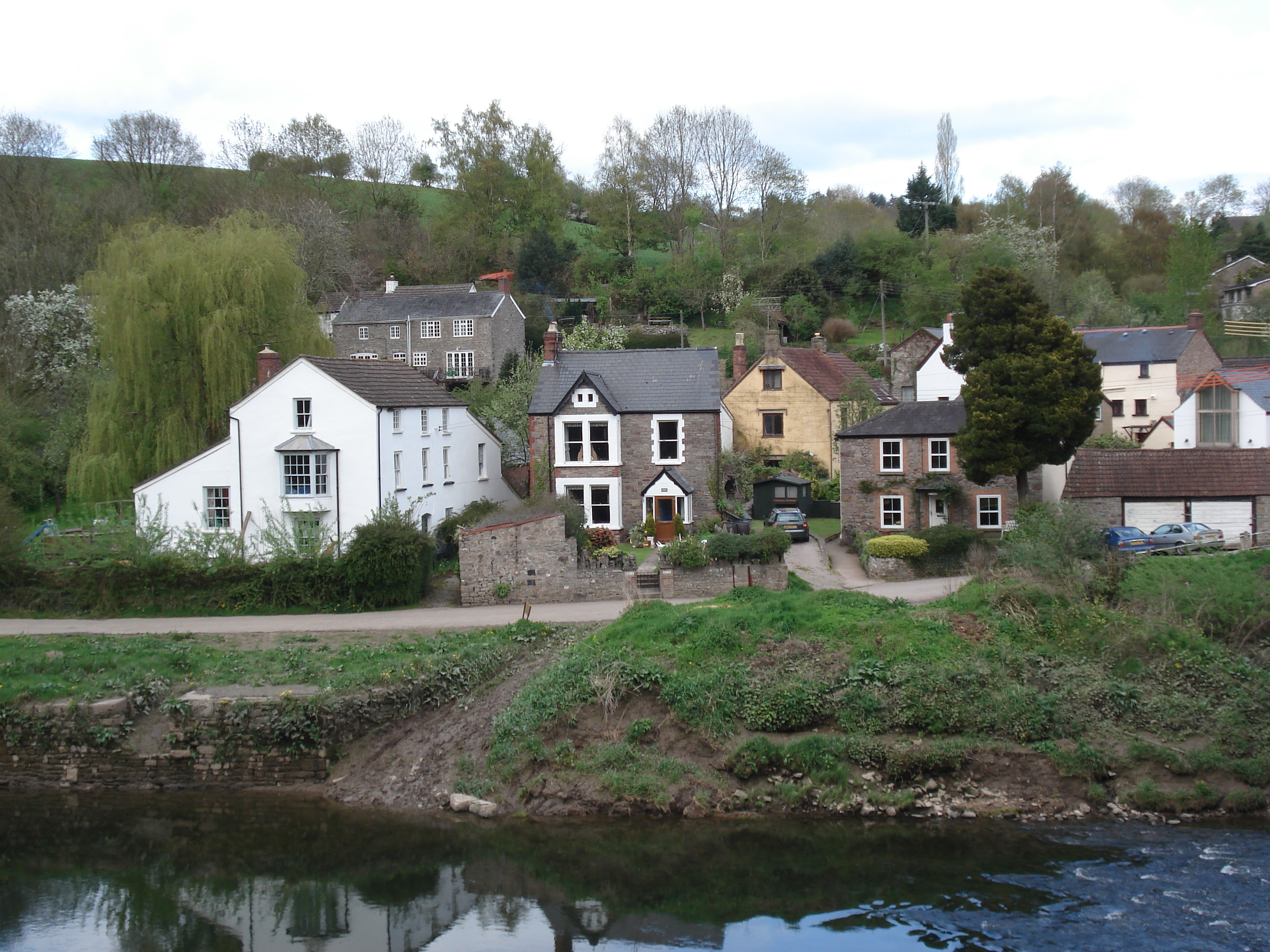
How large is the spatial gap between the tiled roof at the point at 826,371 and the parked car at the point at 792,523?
1121cm

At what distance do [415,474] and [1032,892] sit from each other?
23.2 meters

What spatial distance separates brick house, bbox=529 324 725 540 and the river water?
1860 cm

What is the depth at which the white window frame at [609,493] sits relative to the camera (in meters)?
34.1

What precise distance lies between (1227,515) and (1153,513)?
6.64 feet

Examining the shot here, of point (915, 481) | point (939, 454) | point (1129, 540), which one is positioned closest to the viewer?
point (1129, 540)

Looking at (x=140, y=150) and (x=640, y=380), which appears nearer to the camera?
(x=640, y=380)

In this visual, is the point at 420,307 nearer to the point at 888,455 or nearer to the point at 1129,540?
the point at 888,455

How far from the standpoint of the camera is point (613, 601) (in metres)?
25.6

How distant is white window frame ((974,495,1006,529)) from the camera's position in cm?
3112

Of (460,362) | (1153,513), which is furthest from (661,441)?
(460,362)

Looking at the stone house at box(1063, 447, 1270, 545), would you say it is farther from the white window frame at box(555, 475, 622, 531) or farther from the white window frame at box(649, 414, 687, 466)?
the white window frame at box(555, 475, 622, 531)

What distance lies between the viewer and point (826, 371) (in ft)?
153

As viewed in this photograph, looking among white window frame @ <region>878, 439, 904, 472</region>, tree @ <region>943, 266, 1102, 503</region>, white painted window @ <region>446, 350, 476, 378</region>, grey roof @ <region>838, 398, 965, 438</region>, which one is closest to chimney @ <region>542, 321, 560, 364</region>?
grey roof @ <region>838, 398, 965, 438</region>

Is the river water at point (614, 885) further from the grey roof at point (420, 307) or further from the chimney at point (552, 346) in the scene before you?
the grey roof at point (420, 307)
